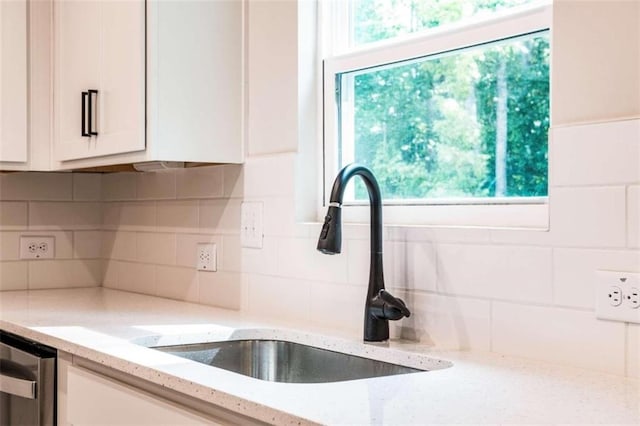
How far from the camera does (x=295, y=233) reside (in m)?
2.13

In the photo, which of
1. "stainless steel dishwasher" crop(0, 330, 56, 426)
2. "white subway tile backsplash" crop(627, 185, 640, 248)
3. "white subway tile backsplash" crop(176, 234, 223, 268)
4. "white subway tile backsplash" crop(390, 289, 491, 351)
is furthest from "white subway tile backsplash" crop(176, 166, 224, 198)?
"white subway tile backsplash" crop(627, 185, 640, 248)

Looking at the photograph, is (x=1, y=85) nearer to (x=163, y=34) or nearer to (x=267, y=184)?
(x=163, y=34)

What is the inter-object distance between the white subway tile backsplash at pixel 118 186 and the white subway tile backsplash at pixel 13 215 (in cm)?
31

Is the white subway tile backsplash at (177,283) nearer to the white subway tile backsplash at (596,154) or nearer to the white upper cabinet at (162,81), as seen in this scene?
the white upper cabinet at (162,81)

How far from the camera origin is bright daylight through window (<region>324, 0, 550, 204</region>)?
168 centimetres

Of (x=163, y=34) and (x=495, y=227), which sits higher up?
(x=163, y=34)

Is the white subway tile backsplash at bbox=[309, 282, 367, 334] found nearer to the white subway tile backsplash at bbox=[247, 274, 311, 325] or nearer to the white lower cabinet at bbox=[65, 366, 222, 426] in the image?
the white subway tile backsplash at bbox=[247, 274, 311, 325]

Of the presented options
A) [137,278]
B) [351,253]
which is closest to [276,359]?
[351,253]

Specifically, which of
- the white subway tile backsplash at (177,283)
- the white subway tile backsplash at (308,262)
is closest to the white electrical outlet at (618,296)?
the white subway tile backsplash at (308,262)

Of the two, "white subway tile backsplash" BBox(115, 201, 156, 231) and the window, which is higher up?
the window

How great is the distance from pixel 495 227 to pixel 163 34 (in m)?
1.09

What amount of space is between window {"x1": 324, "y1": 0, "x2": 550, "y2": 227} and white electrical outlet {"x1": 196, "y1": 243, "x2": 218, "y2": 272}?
1.66 feet

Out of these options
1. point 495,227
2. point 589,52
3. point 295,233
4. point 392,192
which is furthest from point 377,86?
point 589,52

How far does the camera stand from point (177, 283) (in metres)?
2.65
